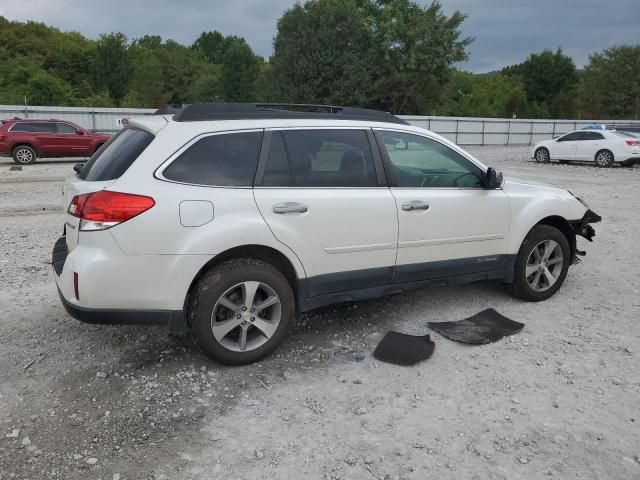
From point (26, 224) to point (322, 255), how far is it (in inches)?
258

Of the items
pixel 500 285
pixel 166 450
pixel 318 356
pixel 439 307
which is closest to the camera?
pixel 166 450

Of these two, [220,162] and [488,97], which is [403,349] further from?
[488,97]

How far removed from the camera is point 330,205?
13.0ft

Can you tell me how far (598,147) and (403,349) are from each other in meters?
20.1

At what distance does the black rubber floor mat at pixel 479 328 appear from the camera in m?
4.39

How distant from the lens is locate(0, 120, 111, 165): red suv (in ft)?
59.4

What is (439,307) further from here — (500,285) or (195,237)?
(195,237)

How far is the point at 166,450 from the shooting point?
295 cm

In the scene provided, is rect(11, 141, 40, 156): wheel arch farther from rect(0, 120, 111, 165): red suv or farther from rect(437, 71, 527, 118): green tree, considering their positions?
rect(437, 71, 527, 118): green tree

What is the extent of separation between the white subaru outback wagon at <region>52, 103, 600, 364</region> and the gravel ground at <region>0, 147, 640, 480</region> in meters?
0.43

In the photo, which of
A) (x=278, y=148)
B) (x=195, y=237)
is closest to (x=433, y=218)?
(x=278, y=148)

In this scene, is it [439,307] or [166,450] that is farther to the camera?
[439,307]

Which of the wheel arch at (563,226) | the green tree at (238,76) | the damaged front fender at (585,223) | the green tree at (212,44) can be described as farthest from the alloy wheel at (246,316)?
the green tree at (212,44)

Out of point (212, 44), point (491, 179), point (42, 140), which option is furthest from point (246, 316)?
point (212, 44)
